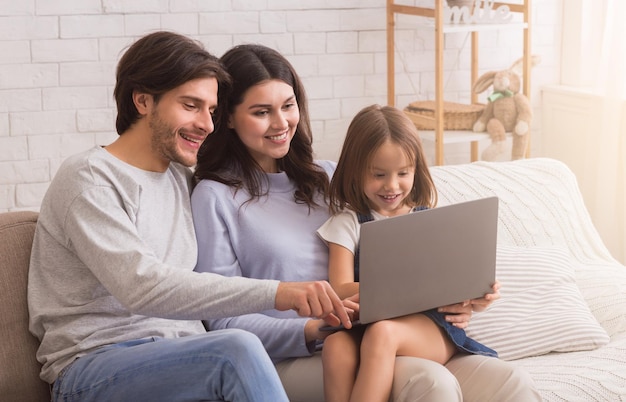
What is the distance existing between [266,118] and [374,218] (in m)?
0.34

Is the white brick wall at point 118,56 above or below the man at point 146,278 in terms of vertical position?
above

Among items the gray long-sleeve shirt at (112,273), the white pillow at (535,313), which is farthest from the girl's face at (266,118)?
the white pillow at (535,313)

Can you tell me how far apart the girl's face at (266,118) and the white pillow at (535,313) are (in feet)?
2.10

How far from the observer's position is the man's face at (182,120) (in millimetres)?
1911

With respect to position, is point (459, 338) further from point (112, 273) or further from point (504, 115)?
point (504, 115)

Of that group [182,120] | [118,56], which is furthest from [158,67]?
[118,56]

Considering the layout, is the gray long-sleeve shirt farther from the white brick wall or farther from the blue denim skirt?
the white brick wall

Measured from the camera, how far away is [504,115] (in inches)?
139

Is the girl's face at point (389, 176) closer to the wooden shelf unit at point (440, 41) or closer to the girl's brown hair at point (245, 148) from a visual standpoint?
the girl's brown hair at point (245, 148)

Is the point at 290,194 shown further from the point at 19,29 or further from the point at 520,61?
the point at 520,61

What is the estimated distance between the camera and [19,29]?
3279mm

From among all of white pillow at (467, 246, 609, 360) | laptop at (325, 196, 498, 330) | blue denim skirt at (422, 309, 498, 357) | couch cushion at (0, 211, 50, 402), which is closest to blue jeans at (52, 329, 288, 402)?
couch cushion at (0, 211, 50, 402)

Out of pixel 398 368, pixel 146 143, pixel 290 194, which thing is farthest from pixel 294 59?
pixel 398 368

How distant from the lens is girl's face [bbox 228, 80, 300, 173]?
A: 81.6 inches
